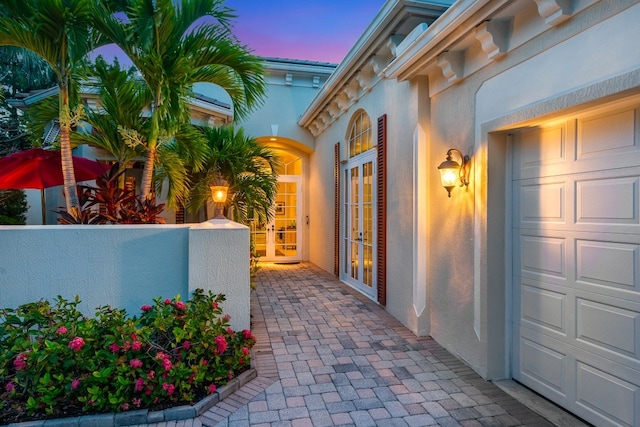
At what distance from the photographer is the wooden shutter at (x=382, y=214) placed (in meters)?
6.12

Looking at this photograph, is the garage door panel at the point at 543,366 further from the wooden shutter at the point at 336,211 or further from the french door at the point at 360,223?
the wooden shutter at the point at 336,211

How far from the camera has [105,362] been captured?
308 centimetres

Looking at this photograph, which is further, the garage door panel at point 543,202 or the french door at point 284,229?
the french door at point 284,229

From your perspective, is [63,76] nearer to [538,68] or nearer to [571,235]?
[538,68]

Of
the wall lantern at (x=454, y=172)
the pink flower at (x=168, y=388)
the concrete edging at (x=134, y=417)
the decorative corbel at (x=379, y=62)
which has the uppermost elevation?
the decorative corbel at (x=379, y=62)

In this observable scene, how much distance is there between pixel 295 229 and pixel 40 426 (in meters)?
9.28

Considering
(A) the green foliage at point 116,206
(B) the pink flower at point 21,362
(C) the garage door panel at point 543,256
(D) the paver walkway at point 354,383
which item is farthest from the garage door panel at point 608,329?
(A) the green foliage at point 116,206

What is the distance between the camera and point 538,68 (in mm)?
3133

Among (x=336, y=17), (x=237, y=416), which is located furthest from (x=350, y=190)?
(x=336, y=17)

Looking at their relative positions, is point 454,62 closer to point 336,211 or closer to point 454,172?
point 454,172

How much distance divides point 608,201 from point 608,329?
908 millimetres

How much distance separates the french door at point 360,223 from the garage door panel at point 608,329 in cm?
397

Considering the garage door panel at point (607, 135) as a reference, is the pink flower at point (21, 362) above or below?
below

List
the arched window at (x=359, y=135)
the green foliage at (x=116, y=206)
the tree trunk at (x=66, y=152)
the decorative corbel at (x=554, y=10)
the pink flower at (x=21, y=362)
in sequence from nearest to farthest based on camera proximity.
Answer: the decorative corbel at (x=554, y=10), the pink flower at (x=21, y=362), the tree trunk at (x=66, y=152), the green foliage at (x=116, y=206), the arched window at (x=359, y=135)
